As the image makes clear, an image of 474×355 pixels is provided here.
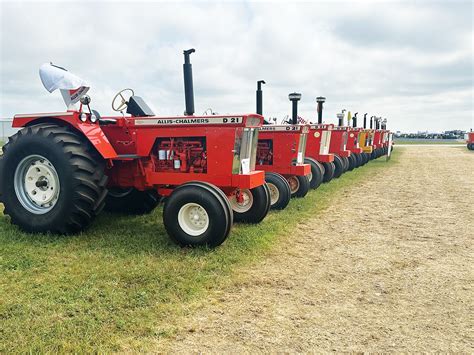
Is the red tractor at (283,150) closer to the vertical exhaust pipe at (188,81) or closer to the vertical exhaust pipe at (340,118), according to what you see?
the vertical exhaust pipe at (188,81)

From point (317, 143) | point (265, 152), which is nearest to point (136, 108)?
point (265, 152)

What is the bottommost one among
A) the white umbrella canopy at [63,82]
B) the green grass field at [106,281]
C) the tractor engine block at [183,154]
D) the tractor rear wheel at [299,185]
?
the green grass field at [106,281]

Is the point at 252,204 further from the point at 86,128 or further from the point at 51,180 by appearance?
the point at 51,180

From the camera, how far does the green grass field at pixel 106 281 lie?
261 cm

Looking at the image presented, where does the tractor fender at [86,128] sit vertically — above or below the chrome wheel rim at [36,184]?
above

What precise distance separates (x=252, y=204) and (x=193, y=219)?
4.64ft

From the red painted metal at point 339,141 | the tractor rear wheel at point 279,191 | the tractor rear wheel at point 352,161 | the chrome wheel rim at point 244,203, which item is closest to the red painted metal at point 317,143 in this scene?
the red painted metal at point 339,141

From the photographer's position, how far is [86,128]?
472 cm

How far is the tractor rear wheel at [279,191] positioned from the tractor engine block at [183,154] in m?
1.99

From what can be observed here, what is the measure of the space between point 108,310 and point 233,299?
0.98m

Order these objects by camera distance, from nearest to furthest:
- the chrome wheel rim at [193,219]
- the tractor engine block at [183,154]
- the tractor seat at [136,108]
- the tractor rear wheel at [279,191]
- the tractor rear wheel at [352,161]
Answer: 1. the chrome wheel rim at [193,219]
2. the tractor engine block at [183,154]
3. the tractor seat at [136,108]
4. the tractor rear wheel at [279,191]
5. the tractor rear wheel at [352,161]

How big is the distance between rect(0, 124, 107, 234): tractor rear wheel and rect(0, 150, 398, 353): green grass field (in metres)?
0.23

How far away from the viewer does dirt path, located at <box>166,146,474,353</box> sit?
2637 millimetres

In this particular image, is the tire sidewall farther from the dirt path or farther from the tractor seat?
the dirt path
